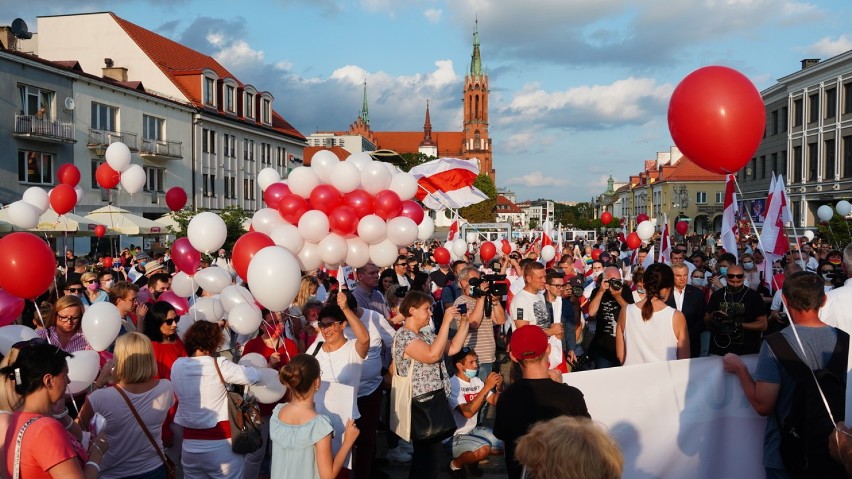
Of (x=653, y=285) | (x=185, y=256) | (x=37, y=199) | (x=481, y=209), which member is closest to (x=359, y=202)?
(x=185, y=256)

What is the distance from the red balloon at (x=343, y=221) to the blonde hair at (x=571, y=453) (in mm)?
4649

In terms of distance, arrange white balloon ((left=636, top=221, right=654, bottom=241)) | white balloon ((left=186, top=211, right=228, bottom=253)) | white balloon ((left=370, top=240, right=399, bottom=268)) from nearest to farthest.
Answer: white balloon ((left=186, top=211, right=228, bottom=253))
white balloon ((left=370, top=240, right=399, bottom=268))
white balloon ((left=636, top=221, right=654, bottom=241))

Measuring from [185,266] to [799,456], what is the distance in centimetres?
609

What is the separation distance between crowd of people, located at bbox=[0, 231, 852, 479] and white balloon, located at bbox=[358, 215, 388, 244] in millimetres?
548

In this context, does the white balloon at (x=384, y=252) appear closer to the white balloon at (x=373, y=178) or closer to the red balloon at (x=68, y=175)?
the white balloon at (x=373, y=178)

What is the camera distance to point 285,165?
47.9 metres

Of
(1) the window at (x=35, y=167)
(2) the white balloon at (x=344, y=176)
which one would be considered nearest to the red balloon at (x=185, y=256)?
(2) the white balloon at (x=344, y=176)

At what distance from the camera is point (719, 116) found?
448 centimetres

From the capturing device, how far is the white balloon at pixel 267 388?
4.86 meters

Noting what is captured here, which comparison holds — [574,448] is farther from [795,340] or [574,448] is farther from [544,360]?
[795,340]

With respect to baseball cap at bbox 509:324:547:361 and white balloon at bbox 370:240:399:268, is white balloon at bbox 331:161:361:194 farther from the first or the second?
baseball cap at bbox 509:324:547:361

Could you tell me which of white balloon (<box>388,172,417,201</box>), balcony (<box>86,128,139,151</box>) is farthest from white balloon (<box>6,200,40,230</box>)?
balcony (<box>86,128,139,151</box>)

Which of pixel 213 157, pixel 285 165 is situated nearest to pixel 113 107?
pixel 213 157

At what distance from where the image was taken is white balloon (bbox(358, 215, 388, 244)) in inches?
276
